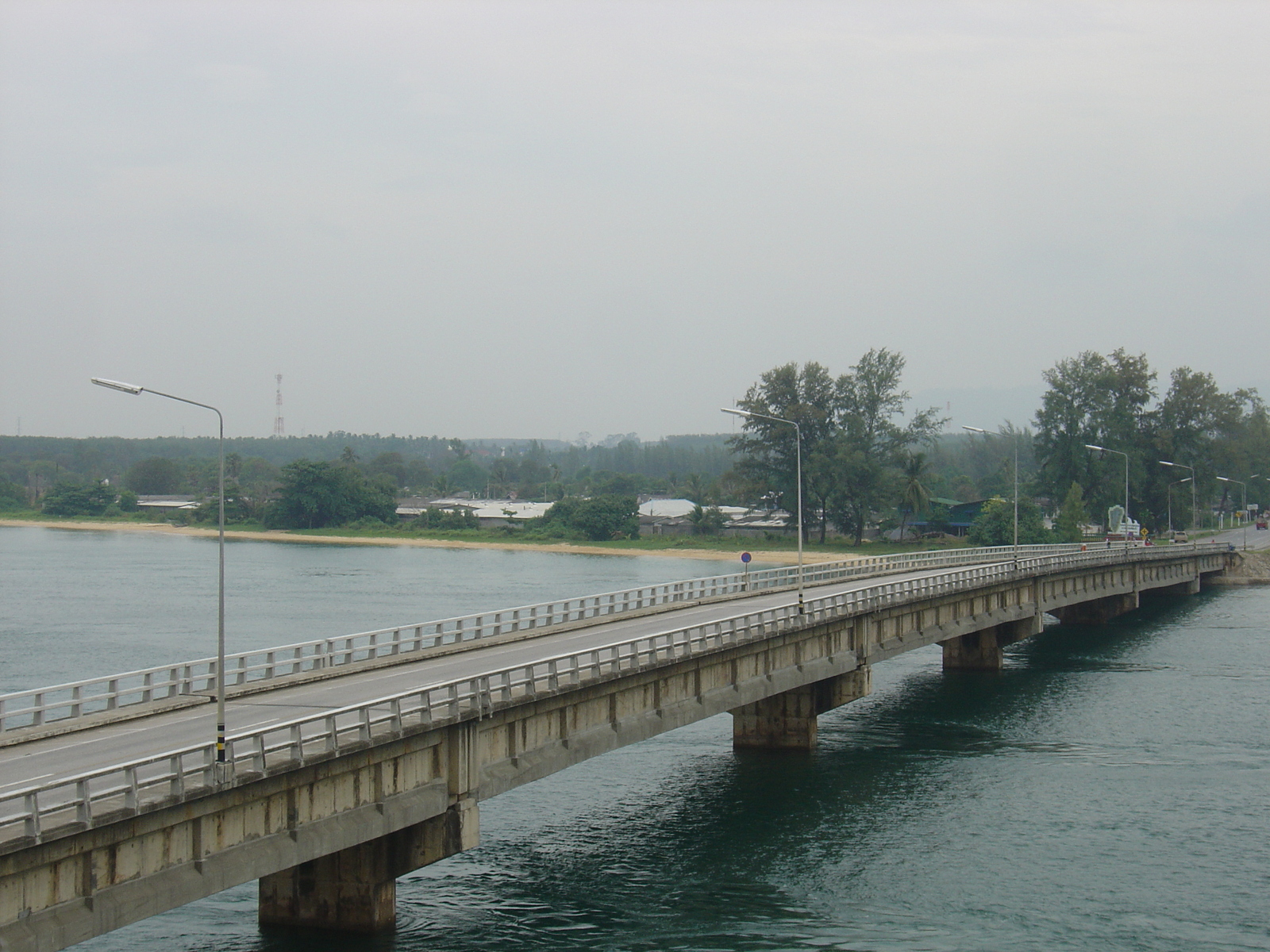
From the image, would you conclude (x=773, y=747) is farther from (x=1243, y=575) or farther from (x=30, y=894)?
(x=1243, y=575)

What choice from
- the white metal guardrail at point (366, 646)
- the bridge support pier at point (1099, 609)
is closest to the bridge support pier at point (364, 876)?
the white metal guardrail at point (366, 646)

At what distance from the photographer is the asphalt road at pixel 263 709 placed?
26859mm

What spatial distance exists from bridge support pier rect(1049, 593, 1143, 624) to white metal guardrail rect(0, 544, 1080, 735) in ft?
16.8

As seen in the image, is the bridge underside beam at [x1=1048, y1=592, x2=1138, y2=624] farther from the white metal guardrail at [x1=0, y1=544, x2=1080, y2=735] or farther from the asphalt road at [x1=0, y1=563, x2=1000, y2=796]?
the asphalt road at [x1=0, y1=563, x2=1000, y2=796]

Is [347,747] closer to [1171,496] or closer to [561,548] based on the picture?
[1171,496]

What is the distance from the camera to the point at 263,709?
32531 millimetres

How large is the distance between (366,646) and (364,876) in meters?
16.7

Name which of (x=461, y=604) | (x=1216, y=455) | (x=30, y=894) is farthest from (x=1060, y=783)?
(x=1216, y=455)

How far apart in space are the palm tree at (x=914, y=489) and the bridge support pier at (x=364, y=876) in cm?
13764

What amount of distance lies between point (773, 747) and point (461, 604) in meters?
54.5

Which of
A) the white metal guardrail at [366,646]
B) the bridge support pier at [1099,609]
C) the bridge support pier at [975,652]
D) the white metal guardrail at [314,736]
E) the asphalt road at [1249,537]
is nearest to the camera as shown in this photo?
the white metal guardrail at [314,736]

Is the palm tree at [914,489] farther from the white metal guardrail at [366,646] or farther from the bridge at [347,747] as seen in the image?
the bridge at [347,747]

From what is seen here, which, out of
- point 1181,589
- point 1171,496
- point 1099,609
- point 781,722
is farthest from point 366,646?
point 1171,496

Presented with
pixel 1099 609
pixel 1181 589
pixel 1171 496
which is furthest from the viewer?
pixel 1171 496
